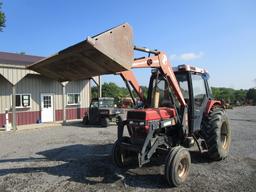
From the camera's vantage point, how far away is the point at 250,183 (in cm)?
468

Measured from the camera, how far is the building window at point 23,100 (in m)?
14.2

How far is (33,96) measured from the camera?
14961 mm

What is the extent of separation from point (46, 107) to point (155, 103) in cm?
1164

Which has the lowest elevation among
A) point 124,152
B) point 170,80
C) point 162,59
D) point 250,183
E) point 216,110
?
point 250,183

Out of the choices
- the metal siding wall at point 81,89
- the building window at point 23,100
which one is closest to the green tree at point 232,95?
the metal siding wall at point 81,89

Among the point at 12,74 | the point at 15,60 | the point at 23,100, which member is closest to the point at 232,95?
the point at 23,100

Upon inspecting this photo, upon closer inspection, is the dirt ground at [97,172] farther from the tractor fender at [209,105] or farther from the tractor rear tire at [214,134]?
the tractor fender at [209,105]

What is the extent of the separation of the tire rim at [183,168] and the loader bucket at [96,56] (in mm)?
2100

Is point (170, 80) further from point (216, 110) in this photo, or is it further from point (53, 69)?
point (53, 69)

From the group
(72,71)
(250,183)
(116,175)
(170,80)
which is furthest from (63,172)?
(250,183)

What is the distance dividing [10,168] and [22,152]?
5.63 feet

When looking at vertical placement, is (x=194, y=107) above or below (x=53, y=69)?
below

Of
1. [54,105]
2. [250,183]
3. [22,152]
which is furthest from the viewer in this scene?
[54,105]

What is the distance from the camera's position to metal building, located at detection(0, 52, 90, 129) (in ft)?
42.2
